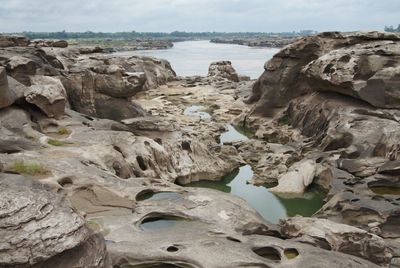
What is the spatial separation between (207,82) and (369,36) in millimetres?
26996

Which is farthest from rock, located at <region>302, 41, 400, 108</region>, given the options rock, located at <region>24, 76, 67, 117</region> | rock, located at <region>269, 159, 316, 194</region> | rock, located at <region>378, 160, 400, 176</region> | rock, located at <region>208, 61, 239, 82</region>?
rock, located at <region>208, 61, 239, 82</region>

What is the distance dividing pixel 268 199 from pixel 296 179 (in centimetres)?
163

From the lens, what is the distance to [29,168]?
14.3 m

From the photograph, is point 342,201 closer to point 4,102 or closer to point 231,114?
point 4,102

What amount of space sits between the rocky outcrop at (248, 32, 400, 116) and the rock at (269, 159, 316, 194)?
22.3 ft

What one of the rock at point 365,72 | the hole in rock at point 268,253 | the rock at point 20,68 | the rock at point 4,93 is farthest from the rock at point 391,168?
the rock at point 20,68

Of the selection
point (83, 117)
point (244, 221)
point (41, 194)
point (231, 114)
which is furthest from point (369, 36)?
point (41, 194)

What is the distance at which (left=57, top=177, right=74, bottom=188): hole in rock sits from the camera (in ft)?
46.9

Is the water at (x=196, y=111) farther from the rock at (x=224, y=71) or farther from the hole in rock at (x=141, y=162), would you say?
the hole in rock at (x=141, y=162)

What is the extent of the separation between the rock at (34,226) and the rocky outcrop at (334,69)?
2127 cm

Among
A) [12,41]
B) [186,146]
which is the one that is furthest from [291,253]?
[12,41]

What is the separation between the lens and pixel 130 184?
15.5 m

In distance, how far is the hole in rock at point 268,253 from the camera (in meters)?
11.5

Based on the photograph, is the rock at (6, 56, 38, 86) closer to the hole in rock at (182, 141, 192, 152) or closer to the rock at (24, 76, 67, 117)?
the rock at (24, 76, 67, 117)
